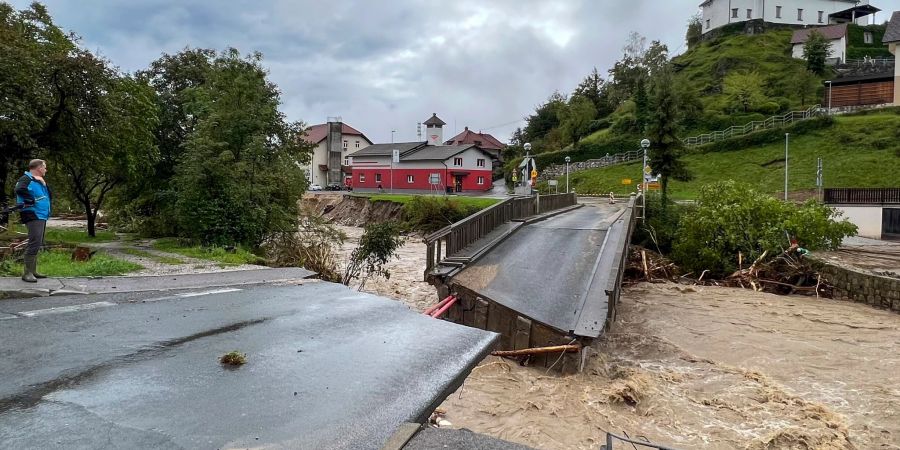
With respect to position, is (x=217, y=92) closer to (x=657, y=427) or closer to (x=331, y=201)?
(x=657, y=427)

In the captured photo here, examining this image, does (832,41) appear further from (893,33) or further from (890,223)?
(890,223)

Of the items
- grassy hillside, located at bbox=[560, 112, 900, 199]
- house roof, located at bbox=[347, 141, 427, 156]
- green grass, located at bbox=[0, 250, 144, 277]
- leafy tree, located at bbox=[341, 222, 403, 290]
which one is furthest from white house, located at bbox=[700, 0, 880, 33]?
green grass, located at bbox=[0, 250, 144, 277]

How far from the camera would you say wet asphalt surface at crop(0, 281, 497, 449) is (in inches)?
163

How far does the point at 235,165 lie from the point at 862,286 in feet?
67.4

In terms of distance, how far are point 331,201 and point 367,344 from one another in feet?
179

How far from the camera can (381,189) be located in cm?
7181

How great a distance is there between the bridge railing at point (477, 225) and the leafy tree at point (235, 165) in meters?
5.80

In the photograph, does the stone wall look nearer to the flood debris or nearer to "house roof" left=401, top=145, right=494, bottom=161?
the flood debris

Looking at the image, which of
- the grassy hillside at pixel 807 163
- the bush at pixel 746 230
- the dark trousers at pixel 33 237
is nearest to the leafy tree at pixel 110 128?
the dark trousers at pixel 33 237

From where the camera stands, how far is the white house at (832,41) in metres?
89.7

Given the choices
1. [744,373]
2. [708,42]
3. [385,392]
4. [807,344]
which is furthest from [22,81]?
[708,42]

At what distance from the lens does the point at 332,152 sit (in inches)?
3403

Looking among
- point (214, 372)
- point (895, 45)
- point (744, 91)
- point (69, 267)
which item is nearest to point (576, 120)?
point (744, 91)

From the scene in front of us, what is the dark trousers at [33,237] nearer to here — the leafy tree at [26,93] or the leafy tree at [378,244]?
the leafy tree at [26,93]
